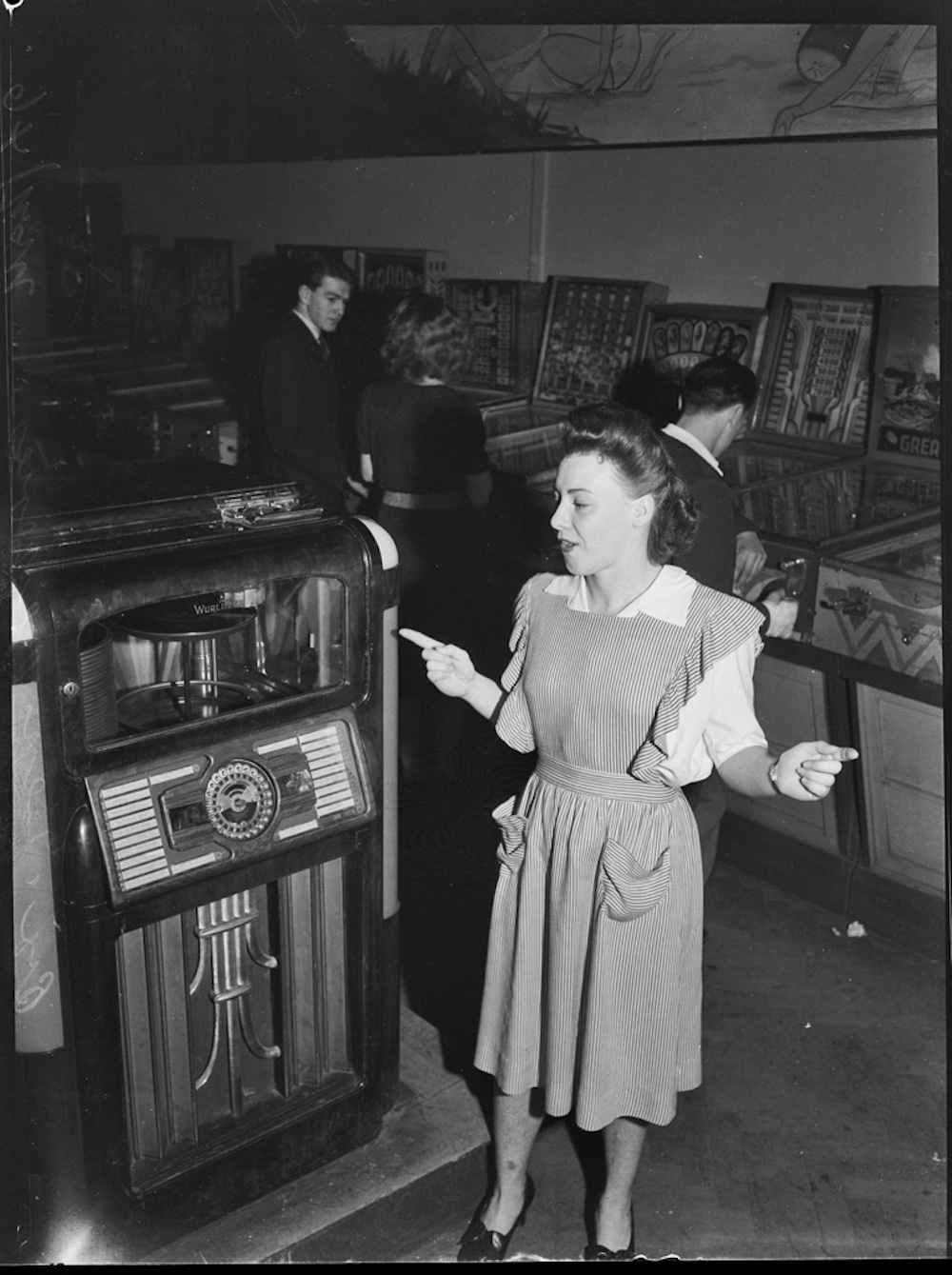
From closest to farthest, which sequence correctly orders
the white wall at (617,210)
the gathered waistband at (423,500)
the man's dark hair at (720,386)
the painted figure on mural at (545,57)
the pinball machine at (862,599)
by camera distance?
the painted figure on mural at (545,57)
the man's dark hair at (720,386)
the pinball machine at (862,599)
the gathered waistband at (423,500)
the white wall at (617,210)

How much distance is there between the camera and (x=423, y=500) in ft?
12.6

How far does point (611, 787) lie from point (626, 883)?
148 millimetres

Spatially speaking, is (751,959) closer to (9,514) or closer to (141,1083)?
(141,1083)

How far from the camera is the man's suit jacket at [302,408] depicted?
13.6ft

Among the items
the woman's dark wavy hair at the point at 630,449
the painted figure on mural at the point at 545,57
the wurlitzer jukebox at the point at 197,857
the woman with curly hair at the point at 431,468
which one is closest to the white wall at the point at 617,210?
the painted figure on mural at the point at 545,57

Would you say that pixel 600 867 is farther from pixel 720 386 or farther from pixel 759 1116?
pixel 720 386

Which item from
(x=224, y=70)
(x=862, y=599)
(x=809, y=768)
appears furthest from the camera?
(x=862, y=599)

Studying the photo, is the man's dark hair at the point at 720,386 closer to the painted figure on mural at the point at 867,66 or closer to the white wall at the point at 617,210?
the painted figure on mural at the point at 867,66

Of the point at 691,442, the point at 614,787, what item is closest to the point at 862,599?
the point at 691,442

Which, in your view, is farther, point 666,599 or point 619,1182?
point 619,1182

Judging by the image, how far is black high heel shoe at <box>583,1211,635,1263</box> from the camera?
215cm

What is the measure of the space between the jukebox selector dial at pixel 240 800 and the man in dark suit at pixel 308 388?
7.62 feet

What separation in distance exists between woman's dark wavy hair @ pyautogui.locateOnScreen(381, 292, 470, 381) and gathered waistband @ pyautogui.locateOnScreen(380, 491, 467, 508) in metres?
0.35

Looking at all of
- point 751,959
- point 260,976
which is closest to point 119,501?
point 260,976
